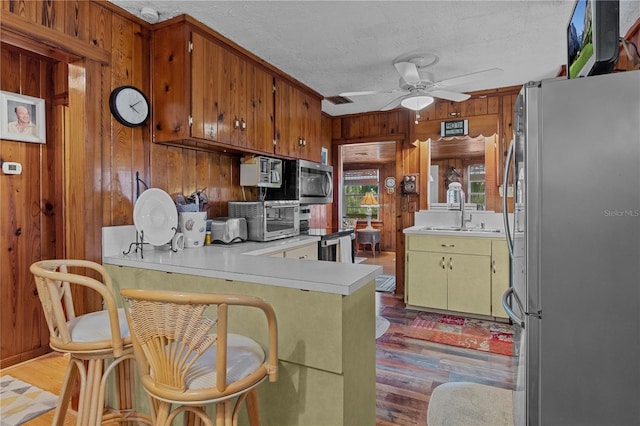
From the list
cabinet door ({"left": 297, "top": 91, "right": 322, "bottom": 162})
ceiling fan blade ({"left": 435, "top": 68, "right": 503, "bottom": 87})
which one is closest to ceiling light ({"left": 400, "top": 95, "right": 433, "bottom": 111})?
ceiling fan blade ({"left": 435, "top": 68, "right": 503, "bottom": 87})

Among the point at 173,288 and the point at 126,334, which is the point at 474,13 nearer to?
the point at 173,288

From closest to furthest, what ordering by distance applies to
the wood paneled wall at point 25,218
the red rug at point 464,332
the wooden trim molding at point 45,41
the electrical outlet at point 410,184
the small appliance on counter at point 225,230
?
the wooden trim molding at point 45,41 → the wood paneled wall at point 25,218 → the small appliance on counter at point 225,230 → the red rug at point 464,332 → the electrical outlet at point 410,184

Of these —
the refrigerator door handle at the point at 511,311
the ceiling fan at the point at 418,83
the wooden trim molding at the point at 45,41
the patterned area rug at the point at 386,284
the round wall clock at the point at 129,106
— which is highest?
the ceiling fan at the point at 418,83

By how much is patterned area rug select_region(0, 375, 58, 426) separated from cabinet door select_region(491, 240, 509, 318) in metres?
3.51

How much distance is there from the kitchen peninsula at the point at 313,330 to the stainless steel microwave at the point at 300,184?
1.79 meters

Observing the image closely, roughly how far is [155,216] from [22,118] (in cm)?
Result: 137

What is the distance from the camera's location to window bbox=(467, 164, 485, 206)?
13.0ft

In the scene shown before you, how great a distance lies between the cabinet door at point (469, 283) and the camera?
3.40m

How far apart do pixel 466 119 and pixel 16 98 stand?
159 inches

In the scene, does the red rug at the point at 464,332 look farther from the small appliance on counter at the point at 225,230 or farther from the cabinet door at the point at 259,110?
the cabinet door at the point at 259,110

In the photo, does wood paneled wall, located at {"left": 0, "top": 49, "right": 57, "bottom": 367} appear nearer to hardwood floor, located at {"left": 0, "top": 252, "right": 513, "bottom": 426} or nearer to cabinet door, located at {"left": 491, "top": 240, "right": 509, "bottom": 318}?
hardwood floor, located at {"left": 0, "top": 252, "right": 513, "bottom": 426}

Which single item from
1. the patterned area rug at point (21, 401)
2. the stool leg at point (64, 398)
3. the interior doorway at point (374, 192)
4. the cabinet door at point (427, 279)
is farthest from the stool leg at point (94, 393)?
the interior doorway at point (374, 192)

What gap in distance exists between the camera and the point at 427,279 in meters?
3.66

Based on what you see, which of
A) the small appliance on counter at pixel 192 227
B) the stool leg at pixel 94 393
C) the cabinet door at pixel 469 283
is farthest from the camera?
the cabinet door at pixel 469 283
